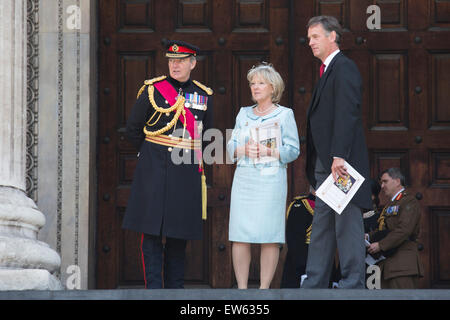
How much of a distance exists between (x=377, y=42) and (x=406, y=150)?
3.51ft

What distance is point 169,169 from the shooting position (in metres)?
8.59

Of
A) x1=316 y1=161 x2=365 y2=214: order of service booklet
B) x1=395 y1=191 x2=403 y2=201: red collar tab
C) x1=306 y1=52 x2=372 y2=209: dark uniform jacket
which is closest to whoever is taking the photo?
x1=316 y1=161 x2=365 y2=214: order of service booklet

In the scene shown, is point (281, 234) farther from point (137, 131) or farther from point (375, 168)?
point (375, 168)

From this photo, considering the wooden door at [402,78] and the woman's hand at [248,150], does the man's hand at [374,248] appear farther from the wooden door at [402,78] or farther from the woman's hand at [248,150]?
the woman's hand at [248,150]

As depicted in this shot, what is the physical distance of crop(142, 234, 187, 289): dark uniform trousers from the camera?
841 cm

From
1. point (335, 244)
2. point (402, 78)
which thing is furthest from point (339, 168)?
point (402, 78)

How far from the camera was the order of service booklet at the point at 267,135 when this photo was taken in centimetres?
861

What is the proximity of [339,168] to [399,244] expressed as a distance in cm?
216

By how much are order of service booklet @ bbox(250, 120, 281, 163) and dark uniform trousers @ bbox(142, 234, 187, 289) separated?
3.05ft

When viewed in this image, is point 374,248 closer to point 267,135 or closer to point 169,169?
point 267,135

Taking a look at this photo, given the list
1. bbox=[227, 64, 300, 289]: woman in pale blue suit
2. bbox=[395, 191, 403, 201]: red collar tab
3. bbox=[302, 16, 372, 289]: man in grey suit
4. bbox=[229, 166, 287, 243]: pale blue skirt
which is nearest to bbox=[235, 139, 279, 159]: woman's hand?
bbox=[227, 64, 300, 289]: woman in pale blue suit

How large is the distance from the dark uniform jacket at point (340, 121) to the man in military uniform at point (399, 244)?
1821 mm

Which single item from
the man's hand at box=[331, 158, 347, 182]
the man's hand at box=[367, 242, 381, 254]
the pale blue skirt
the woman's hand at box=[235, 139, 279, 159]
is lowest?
the man's hand at box=[367, 242, 381, 254]

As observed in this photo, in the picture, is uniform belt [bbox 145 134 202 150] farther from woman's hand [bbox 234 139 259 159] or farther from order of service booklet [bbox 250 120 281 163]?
order of service booklet [bbox 250 120 281 163]
